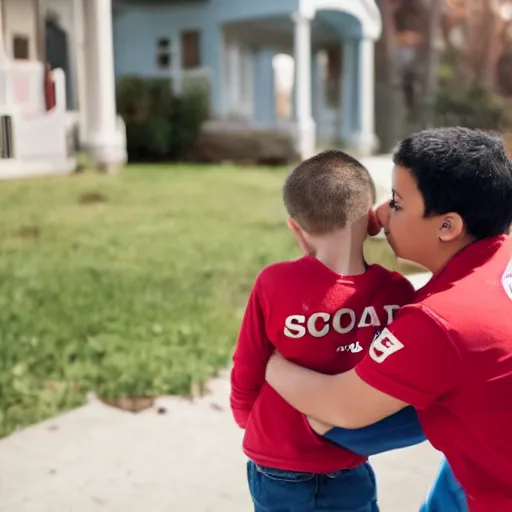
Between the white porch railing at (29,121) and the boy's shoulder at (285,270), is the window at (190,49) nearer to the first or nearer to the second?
the white porch railing at (29,121)

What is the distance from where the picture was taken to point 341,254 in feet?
4.25

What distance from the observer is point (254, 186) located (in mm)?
7359

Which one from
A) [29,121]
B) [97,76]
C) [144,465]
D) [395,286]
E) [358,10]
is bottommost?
[144,465]

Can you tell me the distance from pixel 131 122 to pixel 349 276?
19.9 feet

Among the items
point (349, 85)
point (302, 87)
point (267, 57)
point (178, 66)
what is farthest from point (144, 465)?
point (267, 57)

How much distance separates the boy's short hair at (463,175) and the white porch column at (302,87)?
6524 millimetres

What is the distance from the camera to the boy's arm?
133 centimetres


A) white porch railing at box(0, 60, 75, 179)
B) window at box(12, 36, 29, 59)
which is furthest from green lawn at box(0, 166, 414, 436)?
window at box(12, 36, 29, 59)

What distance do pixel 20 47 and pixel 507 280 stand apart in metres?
3.46

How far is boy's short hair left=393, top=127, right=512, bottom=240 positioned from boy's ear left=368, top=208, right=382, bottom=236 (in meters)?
0.12

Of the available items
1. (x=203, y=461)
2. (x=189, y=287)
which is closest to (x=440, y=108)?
(x=189, y=287)

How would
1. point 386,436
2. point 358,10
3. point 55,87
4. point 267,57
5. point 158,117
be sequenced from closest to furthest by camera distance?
1. point 386,436
2. point 55,87
3. point 158,117
4. point 358,10
5. point 267,57

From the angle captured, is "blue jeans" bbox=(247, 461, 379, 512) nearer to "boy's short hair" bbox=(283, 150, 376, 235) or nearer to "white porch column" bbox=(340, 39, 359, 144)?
"boy's short hair" bbox=(283, 150, 376, 235)

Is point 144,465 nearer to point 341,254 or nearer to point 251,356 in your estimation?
point 251,356
